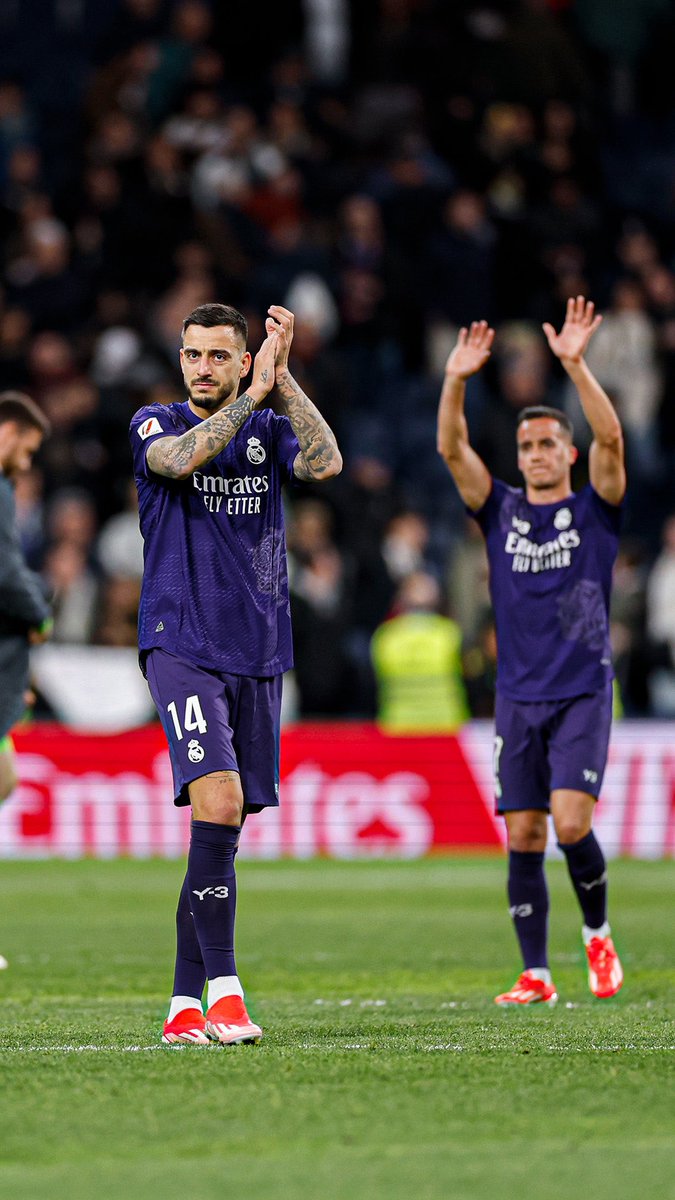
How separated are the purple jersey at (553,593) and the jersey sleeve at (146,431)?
2.30m

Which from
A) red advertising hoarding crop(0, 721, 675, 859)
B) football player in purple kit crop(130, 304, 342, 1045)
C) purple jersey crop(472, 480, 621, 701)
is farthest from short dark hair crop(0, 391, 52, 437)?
red advertising hoarding crop(0, 721, 675, 859)

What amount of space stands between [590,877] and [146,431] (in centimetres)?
300

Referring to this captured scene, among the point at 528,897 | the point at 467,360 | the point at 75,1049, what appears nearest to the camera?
the point at 75,1049

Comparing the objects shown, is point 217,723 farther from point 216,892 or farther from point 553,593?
point 553,593

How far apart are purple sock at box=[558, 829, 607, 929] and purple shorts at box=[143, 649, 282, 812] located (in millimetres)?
2117

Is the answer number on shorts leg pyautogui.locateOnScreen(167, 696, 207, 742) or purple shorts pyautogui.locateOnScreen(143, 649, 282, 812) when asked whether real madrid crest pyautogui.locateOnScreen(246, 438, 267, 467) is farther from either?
number on shorts leg pyautogui.locateOnScreen(167, 696, 207, 742)

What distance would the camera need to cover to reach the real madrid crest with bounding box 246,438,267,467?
680 cm

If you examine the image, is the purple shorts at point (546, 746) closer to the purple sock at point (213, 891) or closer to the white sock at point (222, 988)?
the purple sock at point (213, 891)

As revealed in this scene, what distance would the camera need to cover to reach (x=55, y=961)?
32.8 ft

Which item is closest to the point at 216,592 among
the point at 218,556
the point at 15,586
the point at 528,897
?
the point at 218,556

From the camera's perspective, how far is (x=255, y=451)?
682 cm

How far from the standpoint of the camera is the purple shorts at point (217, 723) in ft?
21.3

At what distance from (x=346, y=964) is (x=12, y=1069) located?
4.34 m

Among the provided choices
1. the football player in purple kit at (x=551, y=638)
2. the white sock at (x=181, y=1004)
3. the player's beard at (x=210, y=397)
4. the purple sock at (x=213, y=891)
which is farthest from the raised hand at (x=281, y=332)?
the white sock at (x=181, y=1004)
